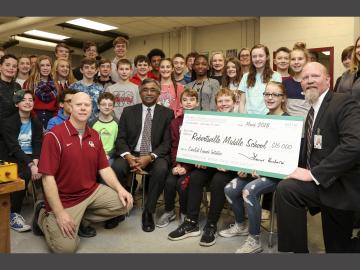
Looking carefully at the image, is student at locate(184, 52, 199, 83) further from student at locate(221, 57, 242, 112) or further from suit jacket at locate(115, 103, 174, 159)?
suit jacket at locate(115, 103, 174, 159)

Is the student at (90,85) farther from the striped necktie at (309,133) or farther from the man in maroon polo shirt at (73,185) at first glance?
the striped necktie at (309,133)

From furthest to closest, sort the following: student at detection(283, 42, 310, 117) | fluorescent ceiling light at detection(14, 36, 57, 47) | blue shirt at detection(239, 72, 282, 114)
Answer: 1. fluorescent ceiling light at detection(14, 36, 57, 47)
2. blue shirt at detection(239, 72, 282, 114)
3. student at detection(283, 42, 310, 117)

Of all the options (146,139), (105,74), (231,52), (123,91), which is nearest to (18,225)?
(146,139)

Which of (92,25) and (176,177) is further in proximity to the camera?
(92,25)

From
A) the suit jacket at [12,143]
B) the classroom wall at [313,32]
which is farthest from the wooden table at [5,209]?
the classroom wall at [313,32]

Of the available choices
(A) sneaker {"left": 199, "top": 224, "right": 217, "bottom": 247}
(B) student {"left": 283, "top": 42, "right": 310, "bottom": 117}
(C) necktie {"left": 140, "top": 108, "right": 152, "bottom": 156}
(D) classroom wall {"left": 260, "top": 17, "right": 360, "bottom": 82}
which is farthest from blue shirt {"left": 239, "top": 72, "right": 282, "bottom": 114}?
(D) classroom wall {"left": 260, "top": 17, "right": 360, "bottom": 82}

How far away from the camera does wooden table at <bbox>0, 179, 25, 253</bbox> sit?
2162 mm

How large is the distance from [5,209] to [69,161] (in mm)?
737

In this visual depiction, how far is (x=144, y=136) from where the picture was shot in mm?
3742

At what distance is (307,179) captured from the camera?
2.46 meters

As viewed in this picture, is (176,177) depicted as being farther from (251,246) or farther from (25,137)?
(25,137)

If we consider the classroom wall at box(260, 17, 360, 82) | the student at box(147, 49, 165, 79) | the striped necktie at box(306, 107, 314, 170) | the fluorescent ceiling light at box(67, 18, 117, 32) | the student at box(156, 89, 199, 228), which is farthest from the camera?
the fluorescent ceiling light at box(67, 18, 117, 32)

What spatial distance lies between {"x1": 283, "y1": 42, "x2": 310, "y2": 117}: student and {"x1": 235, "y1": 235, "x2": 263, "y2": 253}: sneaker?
4.55 feet

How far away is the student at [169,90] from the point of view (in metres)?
4.21
